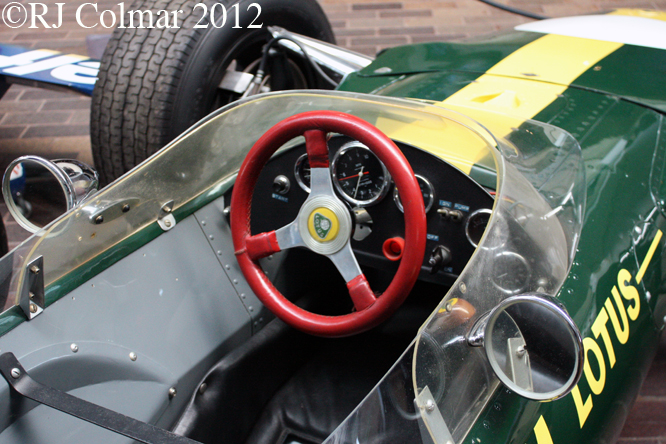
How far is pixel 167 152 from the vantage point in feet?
5.20

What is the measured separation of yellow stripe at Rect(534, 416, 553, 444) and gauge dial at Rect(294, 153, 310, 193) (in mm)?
844

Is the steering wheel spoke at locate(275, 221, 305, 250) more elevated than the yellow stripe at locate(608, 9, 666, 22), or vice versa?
the yellow stripe at locate(608, 9, 666, 22)

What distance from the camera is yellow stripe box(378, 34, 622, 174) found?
1528 mm

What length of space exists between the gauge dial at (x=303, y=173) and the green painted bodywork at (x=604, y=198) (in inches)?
20.5

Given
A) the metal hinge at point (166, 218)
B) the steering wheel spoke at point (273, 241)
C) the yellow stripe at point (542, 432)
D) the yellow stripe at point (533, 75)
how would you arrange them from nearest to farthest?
the yellow stripe at point (542, 432) < the steering wheel spoke at point (273, 241) < the metal hinge at point (166, 218) < the yellow stripe at point (533, 75)

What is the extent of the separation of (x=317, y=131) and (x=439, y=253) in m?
0.45

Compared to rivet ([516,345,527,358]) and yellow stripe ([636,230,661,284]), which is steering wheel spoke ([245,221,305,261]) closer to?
rivet ([516,345,527,358])

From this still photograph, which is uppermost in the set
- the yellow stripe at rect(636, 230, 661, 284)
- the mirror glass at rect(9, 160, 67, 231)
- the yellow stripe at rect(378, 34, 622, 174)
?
the yellow stripe at rect(378, 34, 622, 174)

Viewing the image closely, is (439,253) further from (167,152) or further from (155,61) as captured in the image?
(155,61)

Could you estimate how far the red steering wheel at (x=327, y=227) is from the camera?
1281 mm

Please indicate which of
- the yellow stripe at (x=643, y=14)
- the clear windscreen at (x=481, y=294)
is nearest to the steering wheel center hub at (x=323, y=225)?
the clear windscreen at (x=481, y=294)

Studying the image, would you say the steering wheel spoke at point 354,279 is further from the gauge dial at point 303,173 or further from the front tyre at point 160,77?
the front tyre at point 160,77

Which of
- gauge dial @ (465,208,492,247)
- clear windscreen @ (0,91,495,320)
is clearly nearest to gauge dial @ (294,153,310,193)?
clear windscreen @ (0,91,495,320)

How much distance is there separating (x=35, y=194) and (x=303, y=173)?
2.32 feet
